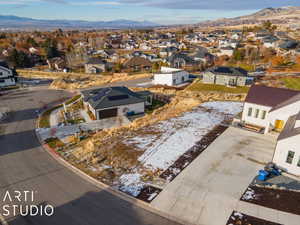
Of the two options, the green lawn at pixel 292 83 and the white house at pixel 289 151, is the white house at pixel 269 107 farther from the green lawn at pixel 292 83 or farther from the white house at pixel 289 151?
the green lawn at pixel 292 83

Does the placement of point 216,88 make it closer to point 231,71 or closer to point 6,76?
point 231,71

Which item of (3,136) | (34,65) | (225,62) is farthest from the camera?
(34,65)

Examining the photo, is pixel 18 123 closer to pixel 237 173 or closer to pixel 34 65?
pixel 237 173

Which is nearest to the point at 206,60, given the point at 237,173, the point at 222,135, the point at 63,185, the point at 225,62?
the point at 225,62

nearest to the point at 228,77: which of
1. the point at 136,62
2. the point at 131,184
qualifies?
the point at 136,62

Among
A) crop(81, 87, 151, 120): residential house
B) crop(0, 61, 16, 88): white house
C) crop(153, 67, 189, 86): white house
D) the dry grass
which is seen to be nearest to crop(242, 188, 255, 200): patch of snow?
crop(81, 87, 151, 120): residential house

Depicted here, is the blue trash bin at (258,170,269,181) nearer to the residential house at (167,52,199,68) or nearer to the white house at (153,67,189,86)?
the white house at (153,67,189,86)
